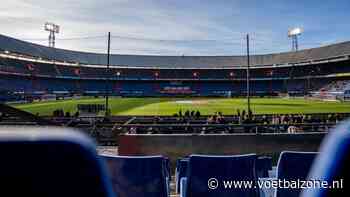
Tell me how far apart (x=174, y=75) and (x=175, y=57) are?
621 inches

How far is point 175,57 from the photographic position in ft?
351

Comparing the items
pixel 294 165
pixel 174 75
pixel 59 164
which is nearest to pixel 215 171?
pixel 294 165

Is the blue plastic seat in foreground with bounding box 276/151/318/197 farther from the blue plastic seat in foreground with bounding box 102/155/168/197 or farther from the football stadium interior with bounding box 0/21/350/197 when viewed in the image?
the blue plastic seat in foreground with bounding box 102/155/168/197

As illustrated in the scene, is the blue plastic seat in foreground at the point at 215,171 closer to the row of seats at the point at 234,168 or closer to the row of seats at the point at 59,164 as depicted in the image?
the row of seats at the point at 234,168

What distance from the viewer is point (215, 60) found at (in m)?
104

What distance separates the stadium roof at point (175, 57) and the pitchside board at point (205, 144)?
6516 cm

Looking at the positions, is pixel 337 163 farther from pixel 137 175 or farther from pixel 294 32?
pixel 294 32

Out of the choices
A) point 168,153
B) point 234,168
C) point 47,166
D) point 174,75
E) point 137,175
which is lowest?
point 168,153

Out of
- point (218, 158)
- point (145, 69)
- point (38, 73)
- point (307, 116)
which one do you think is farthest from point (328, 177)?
point (145, 69)

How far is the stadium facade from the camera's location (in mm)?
74312

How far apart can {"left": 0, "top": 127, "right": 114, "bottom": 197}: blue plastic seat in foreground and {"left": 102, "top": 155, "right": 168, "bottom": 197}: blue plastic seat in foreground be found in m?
2.75

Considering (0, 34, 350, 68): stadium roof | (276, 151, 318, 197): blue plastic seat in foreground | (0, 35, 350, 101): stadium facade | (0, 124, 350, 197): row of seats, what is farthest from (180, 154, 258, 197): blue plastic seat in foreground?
(0, 34, 350, 68): stadium roof

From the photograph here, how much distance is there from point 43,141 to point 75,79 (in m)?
86.9

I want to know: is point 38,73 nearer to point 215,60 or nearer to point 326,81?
point 215,60
